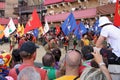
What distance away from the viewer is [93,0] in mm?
42781

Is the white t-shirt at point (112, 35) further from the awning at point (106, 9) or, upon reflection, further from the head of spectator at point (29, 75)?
the awning at point (106, 9)

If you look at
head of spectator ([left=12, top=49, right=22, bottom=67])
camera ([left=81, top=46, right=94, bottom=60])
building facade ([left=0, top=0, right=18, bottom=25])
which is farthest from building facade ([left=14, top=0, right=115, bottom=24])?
camera ([left=81, top=46, right=94, bottom=60])

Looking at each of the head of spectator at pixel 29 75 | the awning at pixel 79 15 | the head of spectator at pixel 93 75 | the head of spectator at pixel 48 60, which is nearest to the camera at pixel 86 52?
the head of spectator at pixel 48 60

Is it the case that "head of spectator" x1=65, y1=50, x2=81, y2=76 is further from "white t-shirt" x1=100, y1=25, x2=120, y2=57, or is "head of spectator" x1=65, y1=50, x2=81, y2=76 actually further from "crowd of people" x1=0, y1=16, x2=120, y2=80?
"white t-shirt" x1=100, y1=25, x2=120, y2=57

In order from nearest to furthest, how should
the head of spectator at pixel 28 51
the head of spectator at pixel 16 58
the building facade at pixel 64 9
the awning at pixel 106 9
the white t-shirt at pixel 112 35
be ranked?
1. the head of spectator at pixel 28 51
2. the white t-shirt at pixel 112 35
3. the head of spectator at pixel 16 58
4. the awning at pixel 106 9
5. the building facade at pixel 64 9

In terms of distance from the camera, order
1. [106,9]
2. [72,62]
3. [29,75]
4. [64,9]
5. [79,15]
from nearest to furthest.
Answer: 1. [29,75]
2. [72,62]
3. [106,9]
4. [79,15]
5. [64,9]

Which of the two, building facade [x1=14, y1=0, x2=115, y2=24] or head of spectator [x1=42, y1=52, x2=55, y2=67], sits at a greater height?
head of spectator [x1=42, y1=52, x2=55, y2=67]

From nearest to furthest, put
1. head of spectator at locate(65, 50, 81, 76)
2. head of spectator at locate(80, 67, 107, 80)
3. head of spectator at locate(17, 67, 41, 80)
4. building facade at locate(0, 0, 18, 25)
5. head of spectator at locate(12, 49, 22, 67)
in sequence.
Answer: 1. head of spectator at locate(17, 67, 41, 80)
2. head of spectator at locate(80, 67, 107, 80)
3. head of spectator at locate(65, 50, 81, 76)
4. head of spectator at locate(12, 49, 22, 67)
5. building facade at locate(0, 0, 18, 25)

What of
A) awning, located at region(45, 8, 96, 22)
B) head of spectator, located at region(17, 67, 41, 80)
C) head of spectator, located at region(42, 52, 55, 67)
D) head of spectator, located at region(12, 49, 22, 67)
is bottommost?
awning, located at region(45, 8, 96, 22)

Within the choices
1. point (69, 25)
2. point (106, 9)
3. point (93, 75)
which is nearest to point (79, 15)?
point (106, 9)

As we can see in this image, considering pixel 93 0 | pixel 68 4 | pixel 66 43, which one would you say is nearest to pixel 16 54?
pixel 66 43

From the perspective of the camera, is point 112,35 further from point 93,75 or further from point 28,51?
point 93,75

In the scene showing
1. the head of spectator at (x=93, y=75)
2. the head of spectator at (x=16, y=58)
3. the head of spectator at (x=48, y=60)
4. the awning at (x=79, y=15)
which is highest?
the head of spectator at (x=93, y=75)

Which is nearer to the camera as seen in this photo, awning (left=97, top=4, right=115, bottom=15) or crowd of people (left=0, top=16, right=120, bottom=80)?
crowd of people (left=0, top=16, right=120, bottom=80)
